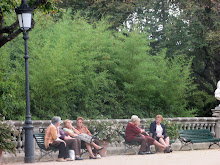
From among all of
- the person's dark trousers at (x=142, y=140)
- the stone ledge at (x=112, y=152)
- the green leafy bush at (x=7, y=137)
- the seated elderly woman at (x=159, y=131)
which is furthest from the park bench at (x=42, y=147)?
the seated elderly woman at (x=159, y=131)

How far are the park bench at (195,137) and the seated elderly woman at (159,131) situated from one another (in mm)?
1223

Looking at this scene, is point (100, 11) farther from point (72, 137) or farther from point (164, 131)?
point (72, 137)

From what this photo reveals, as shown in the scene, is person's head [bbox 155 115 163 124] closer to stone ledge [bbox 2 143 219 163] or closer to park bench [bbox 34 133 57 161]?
stone ledge [bbox 2 143 219 163]

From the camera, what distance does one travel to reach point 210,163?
1007 cm

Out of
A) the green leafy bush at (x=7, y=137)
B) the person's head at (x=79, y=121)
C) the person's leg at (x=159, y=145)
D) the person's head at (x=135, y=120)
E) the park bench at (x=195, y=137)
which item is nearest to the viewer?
the green leafy bush at (x=7, y=137)

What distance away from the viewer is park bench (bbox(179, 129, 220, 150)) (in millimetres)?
15117

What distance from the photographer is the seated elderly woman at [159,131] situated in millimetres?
13854

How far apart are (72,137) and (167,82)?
27.7ft

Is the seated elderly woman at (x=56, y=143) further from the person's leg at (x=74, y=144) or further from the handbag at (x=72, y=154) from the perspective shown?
the person's leg at (x=74, y=144)

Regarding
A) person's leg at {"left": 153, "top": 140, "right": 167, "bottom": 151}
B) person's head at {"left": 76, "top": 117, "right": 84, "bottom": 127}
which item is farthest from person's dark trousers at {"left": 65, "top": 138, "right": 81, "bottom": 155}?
person's leg at {"left": 153, "top": 140, "right": 167, "bottom": 151}

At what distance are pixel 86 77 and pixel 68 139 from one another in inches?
234

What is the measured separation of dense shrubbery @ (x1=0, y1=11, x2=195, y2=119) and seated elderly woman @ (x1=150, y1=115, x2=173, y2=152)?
11.3ft

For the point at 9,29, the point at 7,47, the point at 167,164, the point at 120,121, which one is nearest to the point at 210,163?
the point at 167,164

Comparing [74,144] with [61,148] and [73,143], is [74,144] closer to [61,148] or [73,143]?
[73,143]
